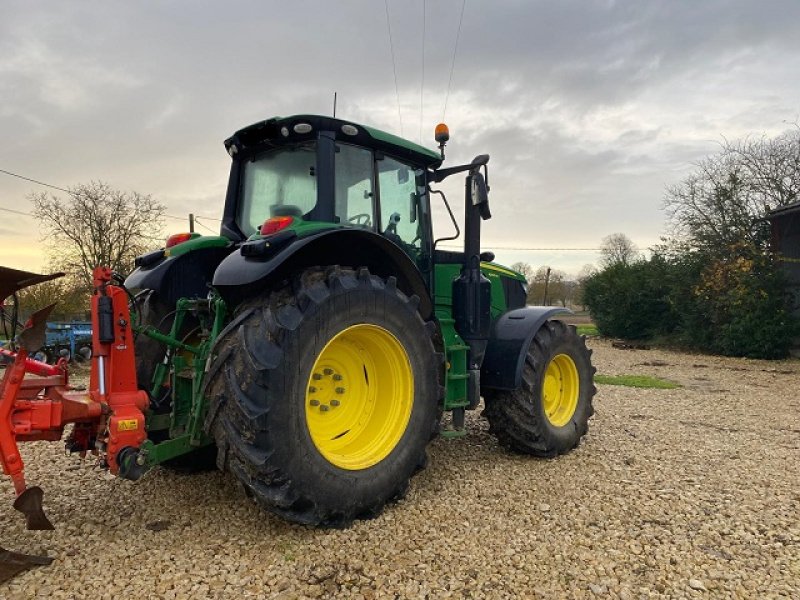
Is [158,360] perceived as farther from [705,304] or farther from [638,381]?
[705,304]

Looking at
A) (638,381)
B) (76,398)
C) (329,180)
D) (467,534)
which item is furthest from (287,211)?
(638,381)

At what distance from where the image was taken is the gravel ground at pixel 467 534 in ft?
8.50

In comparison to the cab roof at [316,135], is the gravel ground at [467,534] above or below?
below

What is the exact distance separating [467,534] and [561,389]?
A: 2367 mm

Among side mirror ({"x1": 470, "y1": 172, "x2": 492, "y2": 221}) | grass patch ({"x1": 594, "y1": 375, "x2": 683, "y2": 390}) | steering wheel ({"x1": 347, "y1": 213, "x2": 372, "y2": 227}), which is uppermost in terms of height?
side mirror ({"x1": 470, "y1": 172, "x2": 492, "y2": 221})

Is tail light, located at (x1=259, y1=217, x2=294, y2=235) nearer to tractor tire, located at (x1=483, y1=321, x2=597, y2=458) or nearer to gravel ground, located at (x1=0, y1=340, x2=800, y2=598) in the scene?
gravel ground, located at (x1=0, y1=340, x2=800, y2=598)

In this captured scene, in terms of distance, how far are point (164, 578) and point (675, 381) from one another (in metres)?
9.66

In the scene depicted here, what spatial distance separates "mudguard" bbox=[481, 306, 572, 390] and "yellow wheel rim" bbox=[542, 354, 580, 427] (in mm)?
542

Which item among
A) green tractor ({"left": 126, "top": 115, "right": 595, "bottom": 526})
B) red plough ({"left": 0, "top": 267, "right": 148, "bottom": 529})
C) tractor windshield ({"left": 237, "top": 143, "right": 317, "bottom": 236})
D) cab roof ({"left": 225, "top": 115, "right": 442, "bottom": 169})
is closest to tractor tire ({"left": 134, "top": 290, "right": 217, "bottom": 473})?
green tractor ({"left": 126, "top": 115, "right": 595, "bottom": 526})

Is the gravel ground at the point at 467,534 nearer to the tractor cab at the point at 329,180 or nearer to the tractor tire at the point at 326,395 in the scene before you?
the tractor tire at the point at 326,395

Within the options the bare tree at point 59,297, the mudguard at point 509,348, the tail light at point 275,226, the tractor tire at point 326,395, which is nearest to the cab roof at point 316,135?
the tail light at point 275,226

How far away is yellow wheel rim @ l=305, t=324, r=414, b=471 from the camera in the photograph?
3.38 meters

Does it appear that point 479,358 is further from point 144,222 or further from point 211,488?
point 144,222

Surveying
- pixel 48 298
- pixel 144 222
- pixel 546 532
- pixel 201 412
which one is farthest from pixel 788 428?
pixel 144 222
